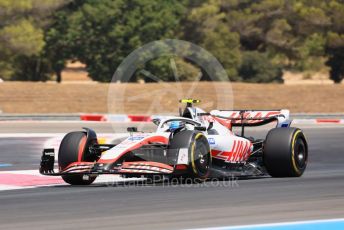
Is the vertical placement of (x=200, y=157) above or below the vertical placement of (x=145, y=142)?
below

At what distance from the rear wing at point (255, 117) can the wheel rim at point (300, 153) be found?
0.88 m

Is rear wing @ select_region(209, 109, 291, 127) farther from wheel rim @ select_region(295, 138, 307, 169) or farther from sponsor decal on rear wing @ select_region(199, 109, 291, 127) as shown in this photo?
wheel rim @ select_region(295, 138, 307, 169)

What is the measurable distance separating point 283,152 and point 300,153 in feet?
1.72

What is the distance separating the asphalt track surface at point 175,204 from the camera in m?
10.4

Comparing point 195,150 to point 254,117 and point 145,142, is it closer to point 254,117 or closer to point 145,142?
point 145,142

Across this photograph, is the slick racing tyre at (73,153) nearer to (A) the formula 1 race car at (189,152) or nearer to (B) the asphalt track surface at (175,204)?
(A) the formula 1 race car at (189,152)

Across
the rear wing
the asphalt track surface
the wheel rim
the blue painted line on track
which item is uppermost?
the rear wing

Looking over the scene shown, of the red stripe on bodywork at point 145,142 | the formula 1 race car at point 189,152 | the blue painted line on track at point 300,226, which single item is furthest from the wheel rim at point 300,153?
the blue painted line on track at point 300,226

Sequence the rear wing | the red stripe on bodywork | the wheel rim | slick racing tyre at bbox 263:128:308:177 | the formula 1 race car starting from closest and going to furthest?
1. the red stripe on bodywork
2. the formula 1 race car
3. slick racing tyre at bbox 263:128:308:177
4. the wheel rim
5. the rear wing

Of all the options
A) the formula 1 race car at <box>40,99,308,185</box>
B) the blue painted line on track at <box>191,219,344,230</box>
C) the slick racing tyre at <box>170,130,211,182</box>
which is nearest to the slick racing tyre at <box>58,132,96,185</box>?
the formula 1 race car at <box>40,99,308,185</box>

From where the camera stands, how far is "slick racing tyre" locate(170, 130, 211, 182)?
1467 centimetres

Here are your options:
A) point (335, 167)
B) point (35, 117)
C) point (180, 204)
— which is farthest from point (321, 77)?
point (180, 204)

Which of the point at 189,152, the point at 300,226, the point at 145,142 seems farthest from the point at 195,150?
the point at 300,226

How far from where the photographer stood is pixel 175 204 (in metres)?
12.1
